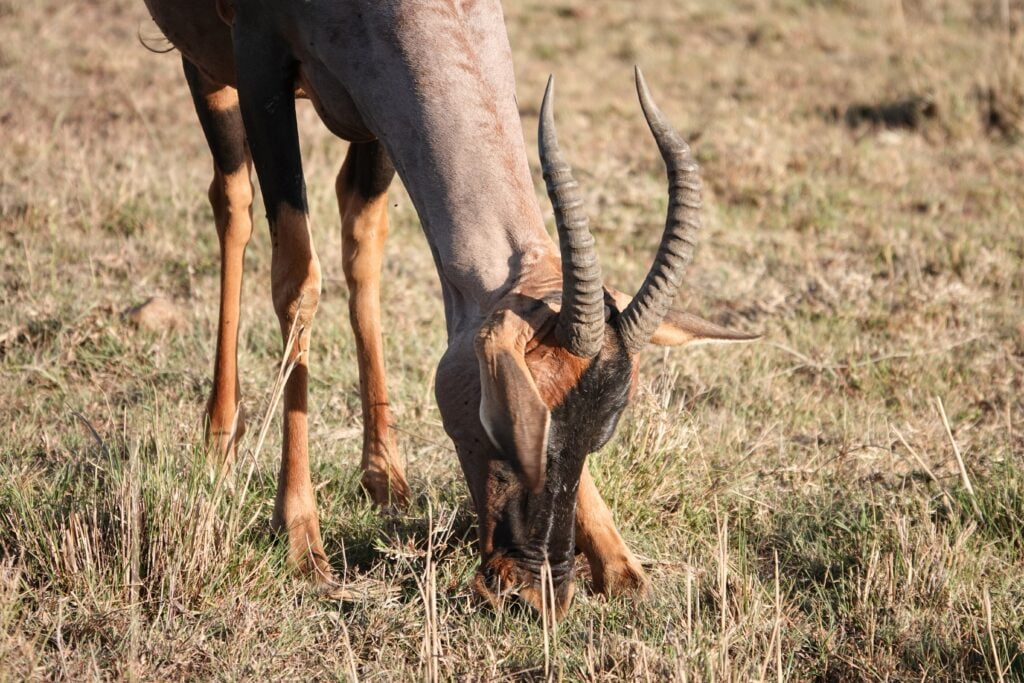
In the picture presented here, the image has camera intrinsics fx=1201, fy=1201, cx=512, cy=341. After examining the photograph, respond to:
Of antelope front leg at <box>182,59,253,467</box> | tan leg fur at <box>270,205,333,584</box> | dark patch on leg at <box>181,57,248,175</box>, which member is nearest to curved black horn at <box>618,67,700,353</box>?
tan leg fur at <box>270,205,333,584</box>

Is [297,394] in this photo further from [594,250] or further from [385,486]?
[594,250]

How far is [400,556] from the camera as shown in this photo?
4.07 m

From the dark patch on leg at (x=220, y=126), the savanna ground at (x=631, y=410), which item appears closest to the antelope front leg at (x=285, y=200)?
the savanna ground at (x=631, y=410)

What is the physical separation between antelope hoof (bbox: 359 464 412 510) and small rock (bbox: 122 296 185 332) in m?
1.75

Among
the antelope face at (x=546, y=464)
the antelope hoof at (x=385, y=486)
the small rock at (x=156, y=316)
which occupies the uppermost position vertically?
the small rock at (x=156, y=316)

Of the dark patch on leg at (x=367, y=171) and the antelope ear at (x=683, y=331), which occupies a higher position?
the dark patch on leg at (x=367, y=171)

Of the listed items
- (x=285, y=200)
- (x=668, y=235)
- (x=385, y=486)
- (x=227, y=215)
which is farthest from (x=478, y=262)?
(x=227, y=215)

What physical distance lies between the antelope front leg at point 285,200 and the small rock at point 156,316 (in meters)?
1.63

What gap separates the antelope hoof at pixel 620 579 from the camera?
4.14 meters

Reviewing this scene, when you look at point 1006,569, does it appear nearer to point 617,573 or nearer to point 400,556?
point 617,573

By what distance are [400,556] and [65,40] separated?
8103 millimetres

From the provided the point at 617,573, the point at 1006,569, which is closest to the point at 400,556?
the point at 617,573

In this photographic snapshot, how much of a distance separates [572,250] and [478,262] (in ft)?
1.61

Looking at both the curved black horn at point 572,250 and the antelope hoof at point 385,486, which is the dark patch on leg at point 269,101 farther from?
the curved black horn at point 572,250
